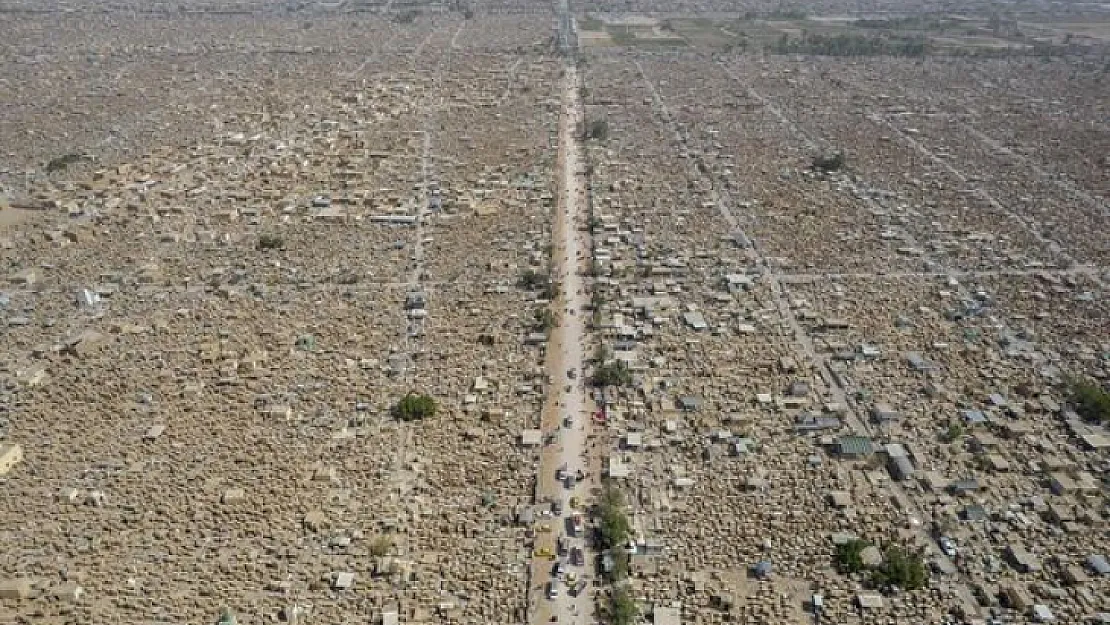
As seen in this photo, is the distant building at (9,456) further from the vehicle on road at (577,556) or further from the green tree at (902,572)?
the green tree at (902,572)

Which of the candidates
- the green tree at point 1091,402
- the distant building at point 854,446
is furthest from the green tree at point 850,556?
the green tree at point 1091,402

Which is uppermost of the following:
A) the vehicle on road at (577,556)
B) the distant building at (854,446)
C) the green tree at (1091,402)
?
the green tree at (1091,402)

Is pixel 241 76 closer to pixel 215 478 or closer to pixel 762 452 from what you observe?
pixel 215 478

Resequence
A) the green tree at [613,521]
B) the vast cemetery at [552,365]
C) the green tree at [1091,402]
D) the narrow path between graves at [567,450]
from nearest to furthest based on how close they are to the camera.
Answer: the narrow path between graves at [567,450], the vast cemetery at [552,365], the green tree at [613,521], the green tree at [1091,402]

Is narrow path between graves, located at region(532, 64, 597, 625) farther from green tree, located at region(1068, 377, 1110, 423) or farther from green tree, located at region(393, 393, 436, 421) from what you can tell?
green tree, located at region(1068, 377, 1110, 423)

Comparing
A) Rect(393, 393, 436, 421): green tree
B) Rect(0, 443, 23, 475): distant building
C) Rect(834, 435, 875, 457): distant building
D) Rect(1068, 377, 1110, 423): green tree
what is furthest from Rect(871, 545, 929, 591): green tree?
Rect(0, 443, 23, 475): distant building
